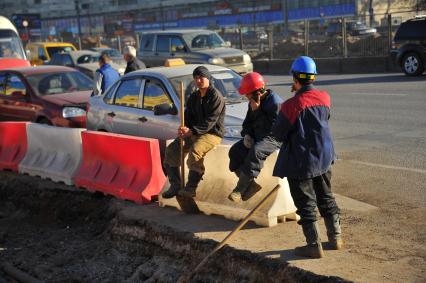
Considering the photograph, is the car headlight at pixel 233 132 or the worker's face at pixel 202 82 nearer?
the worker's face at pixel 202 82

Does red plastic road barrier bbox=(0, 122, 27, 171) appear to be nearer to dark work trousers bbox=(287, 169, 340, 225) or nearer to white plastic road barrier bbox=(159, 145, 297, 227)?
white plastic road barrier bbox=(159, 145, 297, 227)

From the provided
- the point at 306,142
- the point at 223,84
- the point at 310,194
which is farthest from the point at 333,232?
the point at 223,84

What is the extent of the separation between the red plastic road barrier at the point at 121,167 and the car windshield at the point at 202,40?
42.6ft

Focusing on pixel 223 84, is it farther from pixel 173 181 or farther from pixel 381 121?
pixel 381 121

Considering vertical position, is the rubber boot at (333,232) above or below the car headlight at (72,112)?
below

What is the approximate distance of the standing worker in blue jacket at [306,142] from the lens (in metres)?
5.24

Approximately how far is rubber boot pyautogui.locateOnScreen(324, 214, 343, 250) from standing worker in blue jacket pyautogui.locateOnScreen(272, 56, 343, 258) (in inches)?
8.4

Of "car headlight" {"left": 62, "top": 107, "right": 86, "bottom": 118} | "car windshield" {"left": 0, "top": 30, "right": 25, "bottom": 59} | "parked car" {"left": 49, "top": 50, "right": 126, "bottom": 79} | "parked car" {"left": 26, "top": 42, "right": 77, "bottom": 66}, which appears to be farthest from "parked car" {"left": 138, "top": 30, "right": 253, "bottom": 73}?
"car headlight" {"left": 62, "top": 107, "right": 86, "bottom": 118}

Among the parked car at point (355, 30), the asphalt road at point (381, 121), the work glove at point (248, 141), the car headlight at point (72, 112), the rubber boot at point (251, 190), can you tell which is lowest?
the asphalt road at point (381, 121)

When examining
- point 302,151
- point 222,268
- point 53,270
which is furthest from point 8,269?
point 302,151

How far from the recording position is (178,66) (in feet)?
33.5

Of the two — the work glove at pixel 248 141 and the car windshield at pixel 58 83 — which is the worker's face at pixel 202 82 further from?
the car windshield at pixel 58 83

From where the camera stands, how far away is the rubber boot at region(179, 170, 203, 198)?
23.0 ft

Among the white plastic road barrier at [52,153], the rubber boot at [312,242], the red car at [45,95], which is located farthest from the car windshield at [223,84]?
the rubber boot at [312,242]
